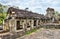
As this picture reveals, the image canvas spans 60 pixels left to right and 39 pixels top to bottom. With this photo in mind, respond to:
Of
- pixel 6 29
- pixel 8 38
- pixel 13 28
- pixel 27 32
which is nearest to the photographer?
pixel 8 38

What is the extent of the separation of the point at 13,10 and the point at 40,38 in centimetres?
595

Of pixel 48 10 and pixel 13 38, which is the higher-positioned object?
pixel 48 10

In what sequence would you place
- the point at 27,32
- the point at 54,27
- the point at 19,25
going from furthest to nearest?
the point at 54,27, the point at 19,25, the point at 27,32

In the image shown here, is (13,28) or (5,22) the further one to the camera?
(5,22)

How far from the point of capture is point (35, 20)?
66.2ft

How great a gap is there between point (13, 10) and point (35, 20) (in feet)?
17.0

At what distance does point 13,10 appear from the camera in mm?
16109

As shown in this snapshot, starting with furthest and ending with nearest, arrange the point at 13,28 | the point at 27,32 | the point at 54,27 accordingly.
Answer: the point at 54,27 → the point at 27,32 → the point at 13,28

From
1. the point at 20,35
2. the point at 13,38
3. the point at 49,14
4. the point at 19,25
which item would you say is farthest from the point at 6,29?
the point at 49,14

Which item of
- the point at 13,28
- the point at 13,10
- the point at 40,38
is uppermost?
the point at 13,10

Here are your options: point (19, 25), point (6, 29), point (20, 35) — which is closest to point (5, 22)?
point (6, 29)

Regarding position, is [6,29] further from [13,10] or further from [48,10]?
[48,10]

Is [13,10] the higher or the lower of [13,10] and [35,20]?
the higher

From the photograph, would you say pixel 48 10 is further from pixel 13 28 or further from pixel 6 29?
pixel 13 28
